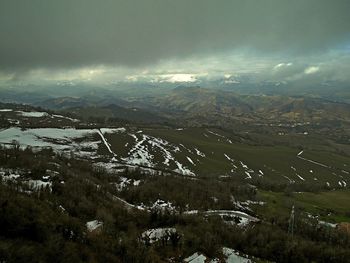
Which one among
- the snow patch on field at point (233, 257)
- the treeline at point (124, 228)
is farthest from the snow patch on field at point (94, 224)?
the snow patch on field at point (233, 257)

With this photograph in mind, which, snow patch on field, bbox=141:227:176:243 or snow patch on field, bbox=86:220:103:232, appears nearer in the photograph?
snow patch on field, bbox=141:227:176:243

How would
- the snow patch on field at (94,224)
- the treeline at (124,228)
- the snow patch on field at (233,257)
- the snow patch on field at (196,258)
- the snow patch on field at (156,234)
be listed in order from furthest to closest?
the snow patch on field at (94,224), the snow patch on field at (156,234), the snow patch on field at (233,257), the snow patch on field at (196,258), the treeline at (124,228)

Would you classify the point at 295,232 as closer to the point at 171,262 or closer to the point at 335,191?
the point at 171,262

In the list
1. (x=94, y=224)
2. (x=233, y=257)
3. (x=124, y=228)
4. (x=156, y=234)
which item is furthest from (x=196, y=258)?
(x=94, y=224)

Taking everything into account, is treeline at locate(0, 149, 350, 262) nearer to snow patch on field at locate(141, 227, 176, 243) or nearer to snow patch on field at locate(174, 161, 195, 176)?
snow patch on field at locate(141, 227, 176, 243)

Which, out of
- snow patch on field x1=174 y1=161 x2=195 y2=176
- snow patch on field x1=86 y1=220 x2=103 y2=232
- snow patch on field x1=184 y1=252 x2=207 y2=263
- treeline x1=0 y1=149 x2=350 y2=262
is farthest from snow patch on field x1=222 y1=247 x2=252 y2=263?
snow patch on field x1=174 y1=161 x2=195 y2=176

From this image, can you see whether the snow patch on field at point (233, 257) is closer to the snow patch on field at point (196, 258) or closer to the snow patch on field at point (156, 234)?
the snow patch on field at point (196, 258)

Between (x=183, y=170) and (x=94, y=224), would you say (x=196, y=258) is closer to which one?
(x=94, y=224)

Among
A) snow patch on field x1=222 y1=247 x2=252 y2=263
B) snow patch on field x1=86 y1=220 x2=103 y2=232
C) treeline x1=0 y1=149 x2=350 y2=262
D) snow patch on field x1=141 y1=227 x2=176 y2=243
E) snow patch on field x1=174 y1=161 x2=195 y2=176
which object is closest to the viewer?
treeline x1=0 y1=149 x2=350 y2=262

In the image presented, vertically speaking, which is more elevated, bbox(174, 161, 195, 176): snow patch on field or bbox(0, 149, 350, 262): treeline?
bbox(0, 149, 350, 262): treeline

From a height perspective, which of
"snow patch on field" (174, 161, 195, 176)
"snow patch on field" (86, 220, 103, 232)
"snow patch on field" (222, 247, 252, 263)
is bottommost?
"snow patch on field" (174, 161, 195, 176)

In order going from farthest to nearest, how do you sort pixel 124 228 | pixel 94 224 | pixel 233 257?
pixel 124 228, pixel 94 224, pixel 233 257
